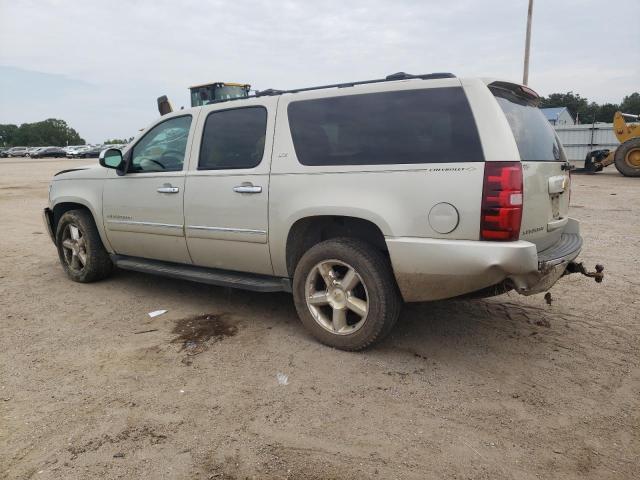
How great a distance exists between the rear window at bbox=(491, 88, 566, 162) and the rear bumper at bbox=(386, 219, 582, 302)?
64 cm

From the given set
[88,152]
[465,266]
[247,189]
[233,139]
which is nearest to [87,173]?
[233,139]

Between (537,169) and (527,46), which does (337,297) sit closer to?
(537,169)

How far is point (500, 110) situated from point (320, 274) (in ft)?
5.38

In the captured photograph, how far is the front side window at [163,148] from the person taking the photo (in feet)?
14.8

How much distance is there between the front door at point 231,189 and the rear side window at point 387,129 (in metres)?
0.37

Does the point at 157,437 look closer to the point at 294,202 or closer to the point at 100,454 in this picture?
the point at 100,454

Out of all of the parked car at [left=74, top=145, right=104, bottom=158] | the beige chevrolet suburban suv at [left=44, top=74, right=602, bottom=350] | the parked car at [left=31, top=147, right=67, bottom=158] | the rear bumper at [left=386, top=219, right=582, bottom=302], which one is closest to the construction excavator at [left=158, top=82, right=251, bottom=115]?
the beige chevrolet suburban suv at [left=44, top=74, right=602, bottom=350]

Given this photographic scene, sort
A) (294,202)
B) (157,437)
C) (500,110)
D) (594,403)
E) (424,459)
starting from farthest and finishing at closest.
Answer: (294,202), (500,110), (594,403), (157,437), (424,459)

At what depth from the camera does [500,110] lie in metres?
3.07

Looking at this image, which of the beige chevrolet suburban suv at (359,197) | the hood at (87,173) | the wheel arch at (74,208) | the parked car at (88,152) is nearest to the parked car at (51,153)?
the parked car at (88,152)

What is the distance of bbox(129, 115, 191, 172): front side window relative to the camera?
4500 millimetres

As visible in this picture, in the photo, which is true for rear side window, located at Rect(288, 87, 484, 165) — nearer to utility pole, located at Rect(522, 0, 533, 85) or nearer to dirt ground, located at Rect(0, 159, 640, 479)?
dirt ground, located at Rect(0, 159, 640, 479)

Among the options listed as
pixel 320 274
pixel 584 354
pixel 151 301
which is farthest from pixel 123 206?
pixel 584 354

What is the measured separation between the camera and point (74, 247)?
17.9 ft
